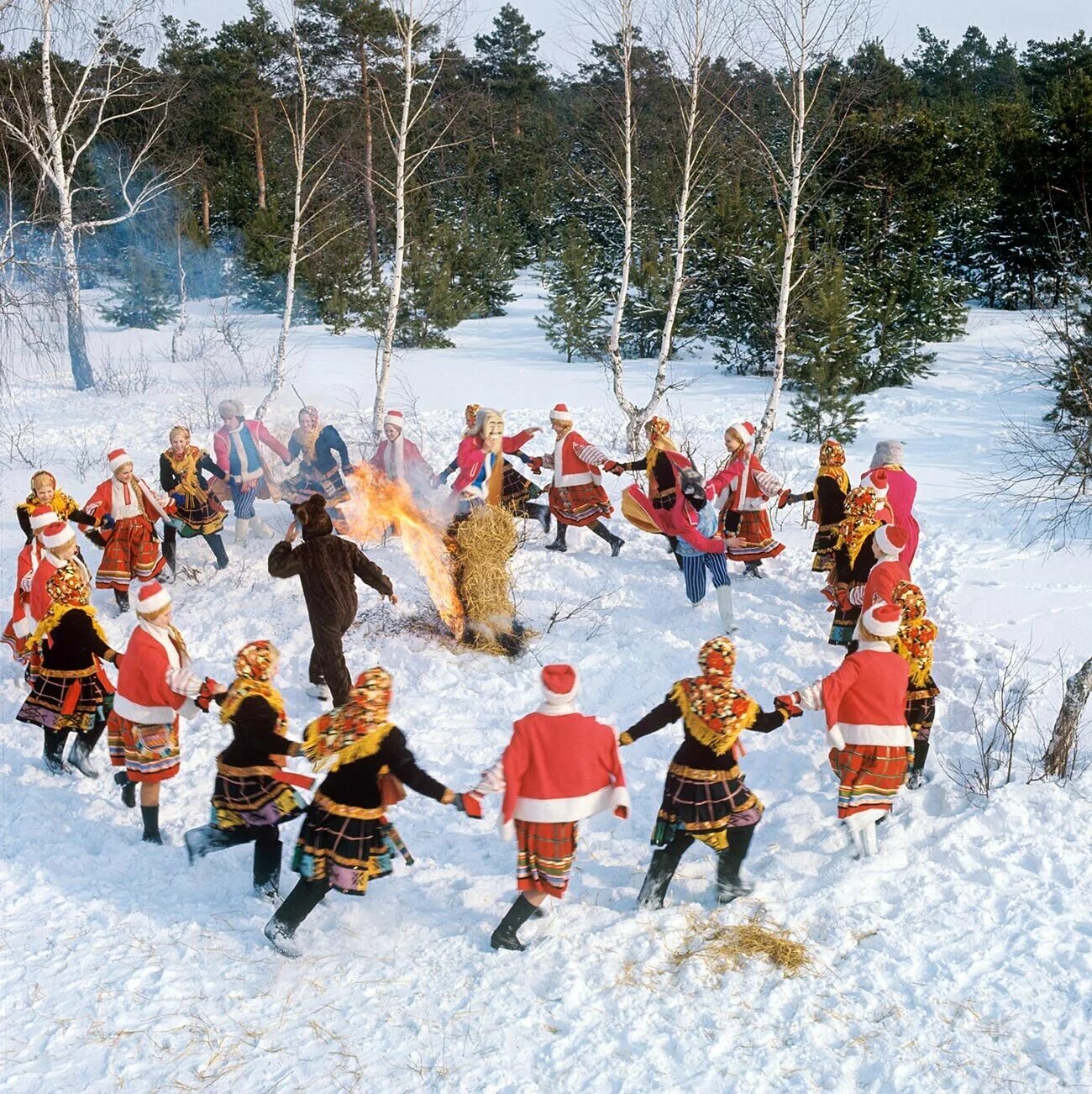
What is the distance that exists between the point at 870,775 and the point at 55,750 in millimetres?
5264

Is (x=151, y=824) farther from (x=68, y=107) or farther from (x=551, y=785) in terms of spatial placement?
(x=68, y=107)

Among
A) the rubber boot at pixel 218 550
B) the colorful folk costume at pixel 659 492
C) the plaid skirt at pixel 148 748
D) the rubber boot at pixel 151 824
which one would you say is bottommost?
the rubber boot at pixel 151 824

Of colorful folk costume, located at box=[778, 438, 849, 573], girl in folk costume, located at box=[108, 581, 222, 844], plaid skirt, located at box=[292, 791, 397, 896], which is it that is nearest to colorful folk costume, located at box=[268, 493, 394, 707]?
girl in folk costume, located at box=[108, 581, 222, 844]

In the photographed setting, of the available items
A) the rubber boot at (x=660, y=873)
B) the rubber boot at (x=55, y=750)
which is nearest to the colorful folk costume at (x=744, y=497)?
the rubber boot at (x=660, y=873)

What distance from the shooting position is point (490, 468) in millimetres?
9367

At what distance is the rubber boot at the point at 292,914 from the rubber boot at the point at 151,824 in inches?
56.6

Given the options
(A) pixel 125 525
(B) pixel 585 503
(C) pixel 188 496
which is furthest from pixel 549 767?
(C) pixel 188 496

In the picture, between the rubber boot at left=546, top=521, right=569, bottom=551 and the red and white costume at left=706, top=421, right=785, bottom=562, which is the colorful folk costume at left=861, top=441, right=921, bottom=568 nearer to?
the red and white costume at left=706, top=421, right=785, bottom=562

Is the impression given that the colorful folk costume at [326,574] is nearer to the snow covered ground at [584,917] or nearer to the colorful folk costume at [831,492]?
the snow covered ground at [584,917]

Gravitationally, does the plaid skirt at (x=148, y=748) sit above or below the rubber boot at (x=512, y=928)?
above

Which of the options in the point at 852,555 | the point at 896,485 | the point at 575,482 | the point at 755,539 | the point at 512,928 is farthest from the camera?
the point at 575,482

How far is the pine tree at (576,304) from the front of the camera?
21.2m

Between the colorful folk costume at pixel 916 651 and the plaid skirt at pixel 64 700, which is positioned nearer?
the colorful folk costume at pixel 916 651

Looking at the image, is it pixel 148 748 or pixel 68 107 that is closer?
pixel 148 748
